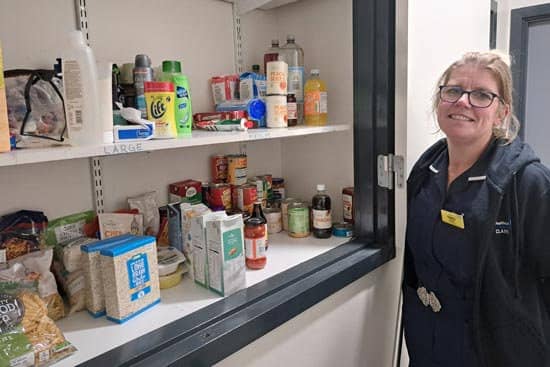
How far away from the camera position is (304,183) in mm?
1846

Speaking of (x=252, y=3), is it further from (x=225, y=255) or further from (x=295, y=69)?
(x=225, y=255)

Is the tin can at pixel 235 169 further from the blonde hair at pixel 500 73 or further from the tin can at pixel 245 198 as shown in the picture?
the blonde hair at pixel 500 73

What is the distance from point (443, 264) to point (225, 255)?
0.65 m

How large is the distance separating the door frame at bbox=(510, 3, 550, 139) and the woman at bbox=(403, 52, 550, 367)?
53.0 inches

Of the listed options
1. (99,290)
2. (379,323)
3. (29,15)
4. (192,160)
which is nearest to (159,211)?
(192,160)

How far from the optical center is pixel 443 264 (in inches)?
48.1

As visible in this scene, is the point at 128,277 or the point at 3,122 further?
the point at 128,277

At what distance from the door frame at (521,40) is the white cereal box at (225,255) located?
6.47 ft

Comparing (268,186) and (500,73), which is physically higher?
(500,73)

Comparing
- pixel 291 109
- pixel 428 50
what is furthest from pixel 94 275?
pixel 428 50

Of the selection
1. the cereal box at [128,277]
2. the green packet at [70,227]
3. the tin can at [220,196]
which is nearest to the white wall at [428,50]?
the tin can at [220,196]

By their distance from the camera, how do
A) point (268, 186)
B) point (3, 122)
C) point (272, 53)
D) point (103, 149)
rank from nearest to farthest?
1. point (3, 122)
2. point (103, 149)
3. point (272, 53)
4. point (268, 186)

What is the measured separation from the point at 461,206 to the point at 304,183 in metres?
0.78

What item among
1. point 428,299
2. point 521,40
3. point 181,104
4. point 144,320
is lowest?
point 428,299
